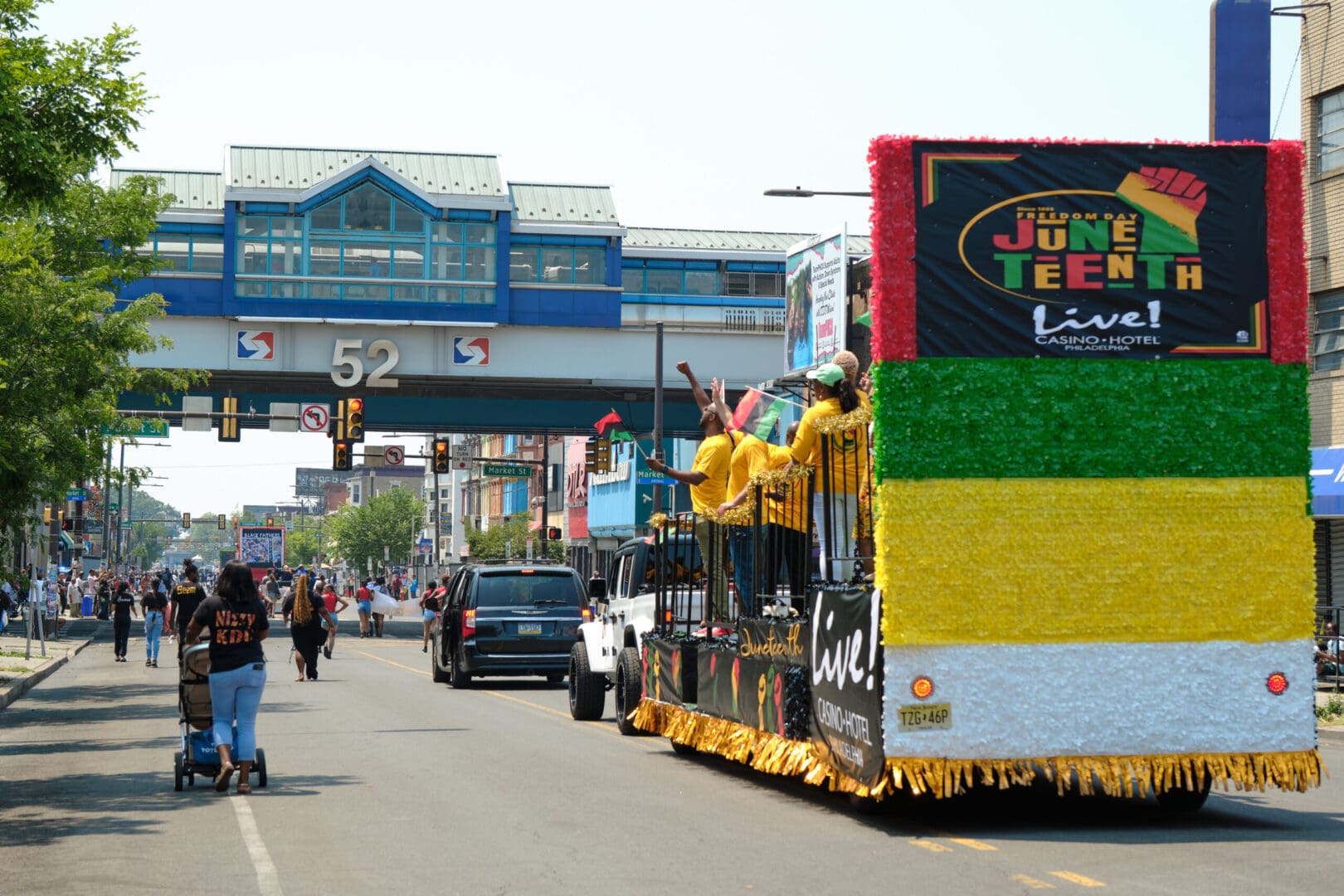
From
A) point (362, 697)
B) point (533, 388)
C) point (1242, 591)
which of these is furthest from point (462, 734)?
point (533, 388)

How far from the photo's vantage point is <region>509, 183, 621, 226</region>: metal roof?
4791cm

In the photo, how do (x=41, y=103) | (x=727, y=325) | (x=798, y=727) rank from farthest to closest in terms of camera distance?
(x=727, y=325) < (x=41, y=103) < (x=798, y=727)

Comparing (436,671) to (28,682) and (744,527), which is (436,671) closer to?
(28,682)

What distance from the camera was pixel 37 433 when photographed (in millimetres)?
21219

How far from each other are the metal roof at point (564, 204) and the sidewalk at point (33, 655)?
16.9m

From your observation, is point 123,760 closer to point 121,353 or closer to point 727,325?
point 121,353

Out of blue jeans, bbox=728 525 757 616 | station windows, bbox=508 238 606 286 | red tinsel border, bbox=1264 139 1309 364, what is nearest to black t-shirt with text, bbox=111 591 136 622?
station windows, bbox=508 238 606 286

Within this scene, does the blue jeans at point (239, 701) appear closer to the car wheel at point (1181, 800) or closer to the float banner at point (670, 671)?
the float banner at point (670, 671)

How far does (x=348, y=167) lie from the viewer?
4553 cm

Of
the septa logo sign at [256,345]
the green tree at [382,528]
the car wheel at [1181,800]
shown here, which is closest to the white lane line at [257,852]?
the car wheel at [1181,800]

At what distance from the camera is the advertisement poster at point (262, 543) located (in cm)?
8350

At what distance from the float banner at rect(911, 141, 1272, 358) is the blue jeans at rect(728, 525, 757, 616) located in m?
3.47

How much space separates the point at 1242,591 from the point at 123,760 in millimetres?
9931

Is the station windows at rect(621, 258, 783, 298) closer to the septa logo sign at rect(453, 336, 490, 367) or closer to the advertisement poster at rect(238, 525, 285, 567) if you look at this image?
the septa logo sign at rect(453, 336, 490, 367)
